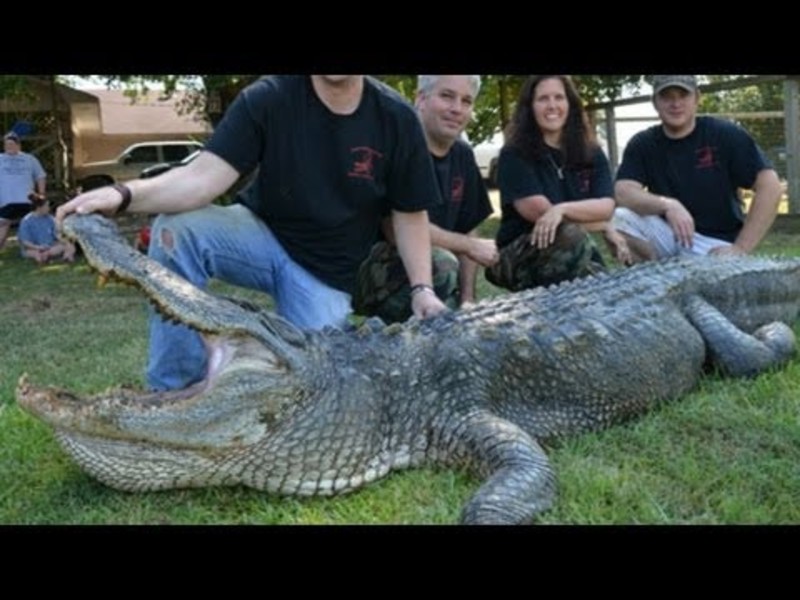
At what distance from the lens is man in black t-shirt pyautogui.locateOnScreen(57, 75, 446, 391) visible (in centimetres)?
368

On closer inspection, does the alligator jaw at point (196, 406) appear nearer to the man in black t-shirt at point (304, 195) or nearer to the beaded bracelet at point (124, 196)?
the beaded bracelet at point (124, 196)

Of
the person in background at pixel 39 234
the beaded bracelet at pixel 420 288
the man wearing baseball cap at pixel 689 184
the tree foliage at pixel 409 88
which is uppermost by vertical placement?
the tree foliage at pixel 409 88

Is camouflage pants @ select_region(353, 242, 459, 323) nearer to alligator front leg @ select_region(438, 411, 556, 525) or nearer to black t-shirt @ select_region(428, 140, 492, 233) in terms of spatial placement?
black t-shirt @ select_region(428, 140, 492, 233)

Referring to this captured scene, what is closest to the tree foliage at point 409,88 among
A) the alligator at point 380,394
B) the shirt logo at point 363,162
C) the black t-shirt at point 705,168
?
the black t-shirt at point 705,168

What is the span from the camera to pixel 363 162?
3.93 m

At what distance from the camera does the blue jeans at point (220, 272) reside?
331 cm

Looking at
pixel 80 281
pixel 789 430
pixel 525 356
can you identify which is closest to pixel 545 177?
pixel 525 356

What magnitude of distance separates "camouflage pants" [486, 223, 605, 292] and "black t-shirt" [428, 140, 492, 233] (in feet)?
1.00

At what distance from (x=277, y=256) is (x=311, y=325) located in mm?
354

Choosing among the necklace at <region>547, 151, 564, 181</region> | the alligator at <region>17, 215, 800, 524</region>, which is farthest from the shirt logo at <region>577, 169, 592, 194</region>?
the alligator at <region>17, 215, 800, 524</region>

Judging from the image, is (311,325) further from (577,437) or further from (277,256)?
(577,437)

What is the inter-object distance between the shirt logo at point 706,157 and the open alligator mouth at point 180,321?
3394 millimetres

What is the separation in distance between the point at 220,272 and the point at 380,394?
1.20 m

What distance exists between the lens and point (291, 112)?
3.82 meters
